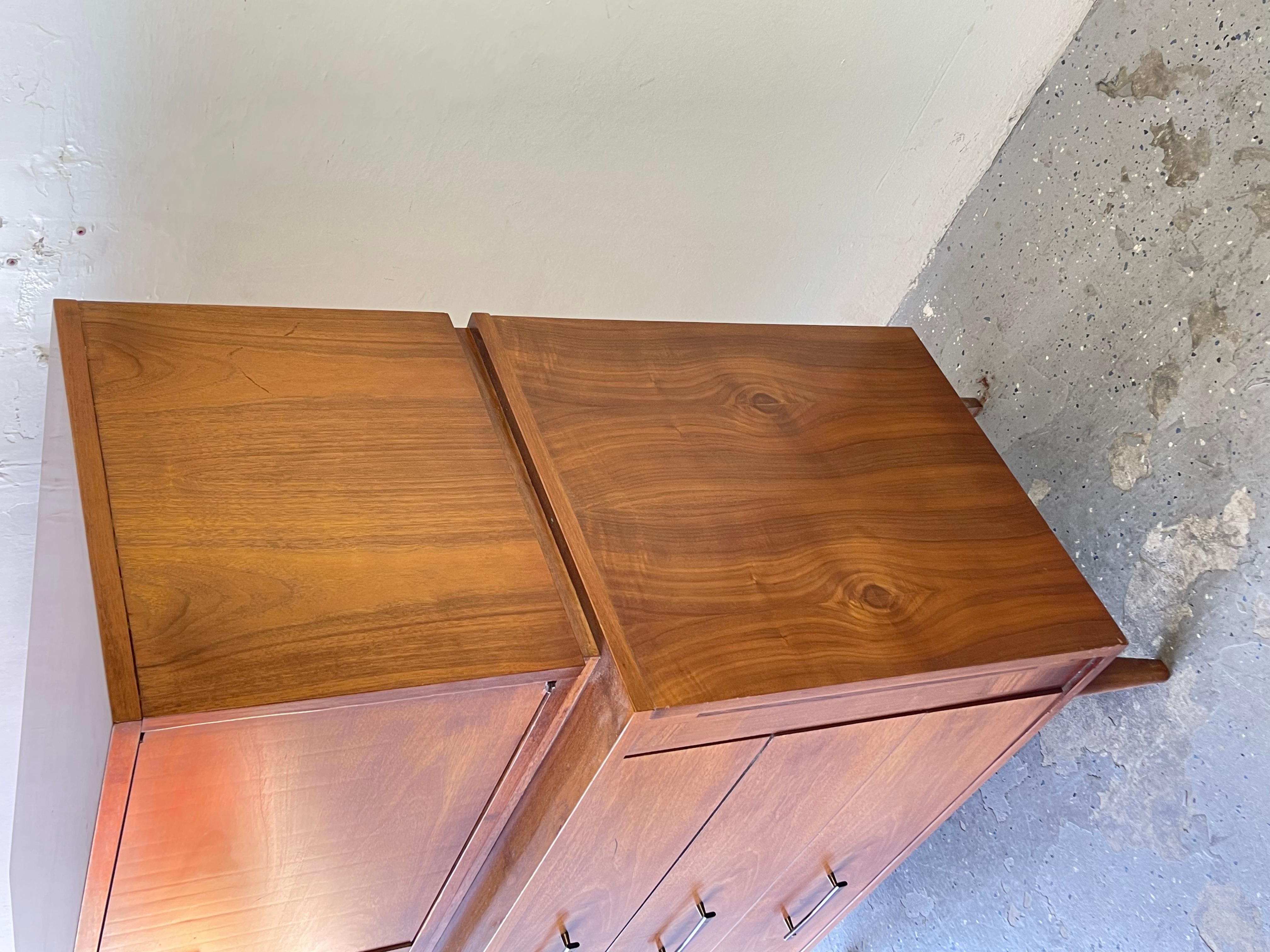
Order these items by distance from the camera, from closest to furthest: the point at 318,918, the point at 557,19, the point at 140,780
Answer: the point at 140,780
the point at 318,918
the point at 557,19

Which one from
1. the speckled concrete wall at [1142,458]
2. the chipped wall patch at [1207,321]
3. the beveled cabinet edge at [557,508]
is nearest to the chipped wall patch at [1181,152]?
the speckled concrete wall at [1142,458]

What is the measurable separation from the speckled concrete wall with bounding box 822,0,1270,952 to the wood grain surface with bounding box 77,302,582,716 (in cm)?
102

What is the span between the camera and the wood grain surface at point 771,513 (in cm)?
100

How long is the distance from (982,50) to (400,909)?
1727 mm

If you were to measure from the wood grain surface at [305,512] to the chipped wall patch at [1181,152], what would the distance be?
116cm

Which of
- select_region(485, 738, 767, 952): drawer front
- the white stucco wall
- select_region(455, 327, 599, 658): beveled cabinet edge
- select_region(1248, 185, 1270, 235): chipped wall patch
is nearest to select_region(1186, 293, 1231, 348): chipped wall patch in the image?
select_region(1248, 185, 1270, 235): chipped wall patch

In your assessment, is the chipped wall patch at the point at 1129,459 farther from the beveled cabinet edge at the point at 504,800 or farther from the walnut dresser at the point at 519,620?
the beveled cabinet edge at the point at 504,800

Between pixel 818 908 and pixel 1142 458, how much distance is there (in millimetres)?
867

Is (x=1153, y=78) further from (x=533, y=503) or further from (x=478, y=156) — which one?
(x=533, y=503)

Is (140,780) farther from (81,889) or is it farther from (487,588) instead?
(487,588)

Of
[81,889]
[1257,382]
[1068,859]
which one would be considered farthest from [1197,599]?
[81,889]

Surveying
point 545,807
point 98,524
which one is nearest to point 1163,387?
point 545,807

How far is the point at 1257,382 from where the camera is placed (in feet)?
4.46

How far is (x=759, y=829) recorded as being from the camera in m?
1.23
